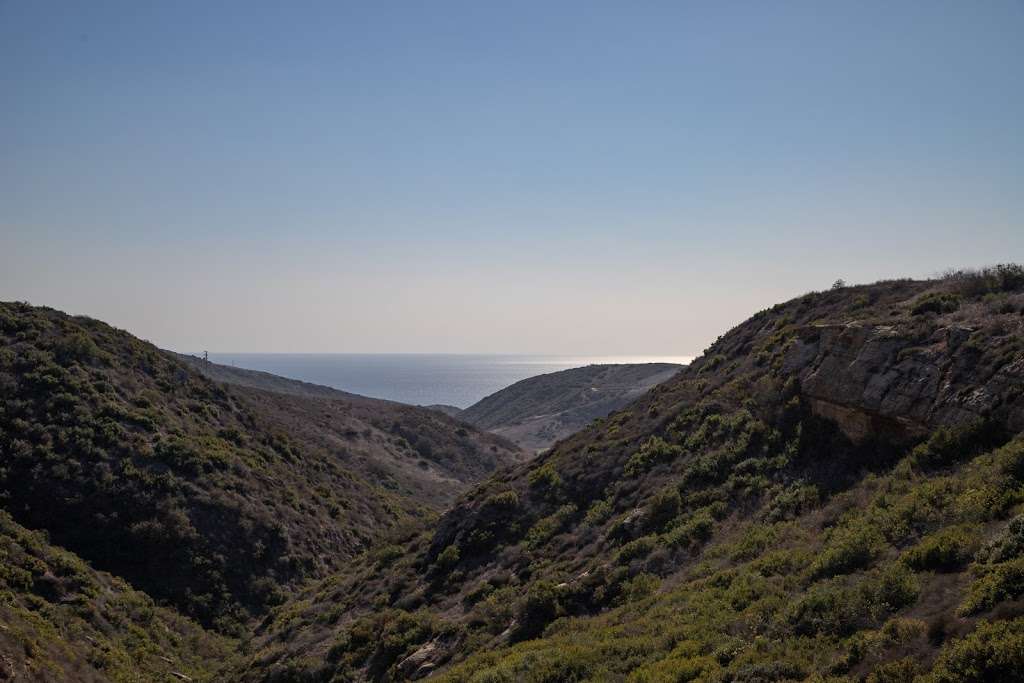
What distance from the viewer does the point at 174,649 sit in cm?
1947

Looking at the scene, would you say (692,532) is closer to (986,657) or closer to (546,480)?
(546,480)

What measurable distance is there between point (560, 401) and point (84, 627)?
8076 cm

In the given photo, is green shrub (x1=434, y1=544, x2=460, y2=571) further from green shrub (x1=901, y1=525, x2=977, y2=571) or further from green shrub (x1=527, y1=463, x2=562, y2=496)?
green shrub (x1=901, y1=525, x2=977, y2=571)

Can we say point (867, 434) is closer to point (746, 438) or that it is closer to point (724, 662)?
point (746, 438)

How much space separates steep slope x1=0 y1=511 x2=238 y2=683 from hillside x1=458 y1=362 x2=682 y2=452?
50.8 metres

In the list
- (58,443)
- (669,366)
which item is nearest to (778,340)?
(58,443)

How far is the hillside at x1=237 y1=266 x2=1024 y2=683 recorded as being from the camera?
7.93m

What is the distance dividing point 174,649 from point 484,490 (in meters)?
11.1

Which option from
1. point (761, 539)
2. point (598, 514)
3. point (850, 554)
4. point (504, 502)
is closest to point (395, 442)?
point (504, 502)

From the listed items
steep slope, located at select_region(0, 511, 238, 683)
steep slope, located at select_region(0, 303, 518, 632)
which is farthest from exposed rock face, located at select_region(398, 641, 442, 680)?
steep slope, located at select_region(0, 303, 518, 632)

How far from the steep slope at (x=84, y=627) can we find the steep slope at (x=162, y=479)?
1.54 m

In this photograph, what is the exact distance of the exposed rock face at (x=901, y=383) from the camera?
1212 centimetres

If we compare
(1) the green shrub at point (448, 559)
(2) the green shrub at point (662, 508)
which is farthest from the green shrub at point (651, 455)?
(1) the green shrub at point (448, 559)

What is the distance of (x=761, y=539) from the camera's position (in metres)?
12.8
